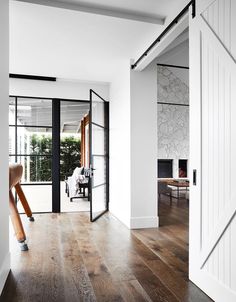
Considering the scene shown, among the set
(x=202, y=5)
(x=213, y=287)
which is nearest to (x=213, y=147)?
(x=213, y=287)

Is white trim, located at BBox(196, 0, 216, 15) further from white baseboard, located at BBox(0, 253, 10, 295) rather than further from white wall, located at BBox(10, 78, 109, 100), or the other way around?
white wall, located at BBox(10, 78, 109, 100)

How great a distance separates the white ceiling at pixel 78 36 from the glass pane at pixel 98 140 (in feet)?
3.51

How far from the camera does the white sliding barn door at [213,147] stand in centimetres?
173

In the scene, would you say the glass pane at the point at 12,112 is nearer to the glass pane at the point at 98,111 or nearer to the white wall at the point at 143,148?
the glass pane at the point at 98,111

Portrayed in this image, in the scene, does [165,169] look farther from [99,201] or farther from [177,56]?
[177,56]

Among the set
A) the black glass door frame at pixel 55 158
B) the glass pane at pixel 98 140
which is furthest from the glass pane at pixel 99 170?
the black glass door frame at pixel 55 158

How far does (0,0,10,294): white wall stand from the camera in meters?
2.08

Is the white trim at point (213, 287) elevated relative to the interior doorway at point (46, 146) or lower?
lower

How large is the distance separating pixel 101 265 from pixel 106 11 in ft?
8.63

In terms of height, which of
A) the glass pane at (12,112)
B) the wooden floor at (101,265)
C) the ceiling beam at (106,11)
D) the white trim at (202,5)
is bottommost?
the wooden floor at (101,265)

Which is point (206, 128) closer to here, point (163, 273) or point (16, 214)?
point (163, 273)

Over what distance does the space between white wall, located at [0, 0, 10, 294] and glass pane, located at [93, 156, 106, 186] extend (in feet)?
7.43

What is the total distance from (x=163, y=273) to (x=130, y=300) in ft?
1.81

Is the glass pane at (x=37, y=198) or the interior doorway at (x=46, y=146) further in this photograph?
the glass pane at (x=37, y=198)
